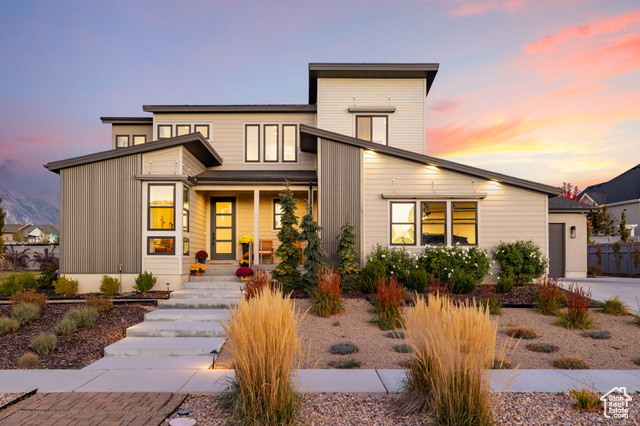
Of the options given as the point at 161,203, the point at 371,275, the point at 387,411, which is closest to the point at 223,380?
the point at 387,411

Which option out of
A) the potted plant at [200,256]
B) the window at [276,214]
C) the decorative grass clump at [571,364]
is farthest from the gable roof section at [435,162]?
the decorative grass clump at [571,364]

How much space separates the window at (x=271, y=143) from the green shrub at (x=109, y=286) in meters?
7.04

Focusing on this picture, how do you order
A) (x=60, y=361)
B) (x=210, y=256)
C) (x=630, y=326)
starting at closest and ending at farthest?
(x=60, y=361) < (x=630, y=326) < (x=210, y=256)

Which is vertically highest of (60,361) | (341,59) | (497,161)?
(341,59)

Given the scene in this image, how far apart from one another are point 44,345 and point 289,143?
11.0 metres

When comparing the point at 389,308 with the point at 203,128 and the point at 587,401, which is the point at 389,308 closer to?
the point at 587,401

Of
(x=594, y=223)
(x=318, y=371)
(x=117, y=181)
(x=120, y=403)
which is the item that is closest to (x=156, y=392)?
(x=120, y=403)

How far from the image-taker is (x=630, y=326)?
8648 mm

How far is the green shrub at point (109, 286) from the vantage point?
11383 mm

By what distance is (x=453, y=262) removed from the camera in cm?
1247

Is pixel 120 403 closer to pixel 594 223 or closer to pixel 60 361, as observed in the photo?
pixel 60 361

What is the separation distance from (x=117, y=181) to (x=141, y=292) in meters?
3.38

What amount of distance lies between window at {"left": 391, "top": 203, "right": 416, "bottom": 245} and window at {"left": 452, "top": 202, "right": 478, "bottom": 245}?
4.21 feet

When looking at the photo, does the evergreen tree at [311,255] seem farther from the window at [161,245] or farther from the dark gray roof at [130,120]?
the dark gray roof at [130,120]
